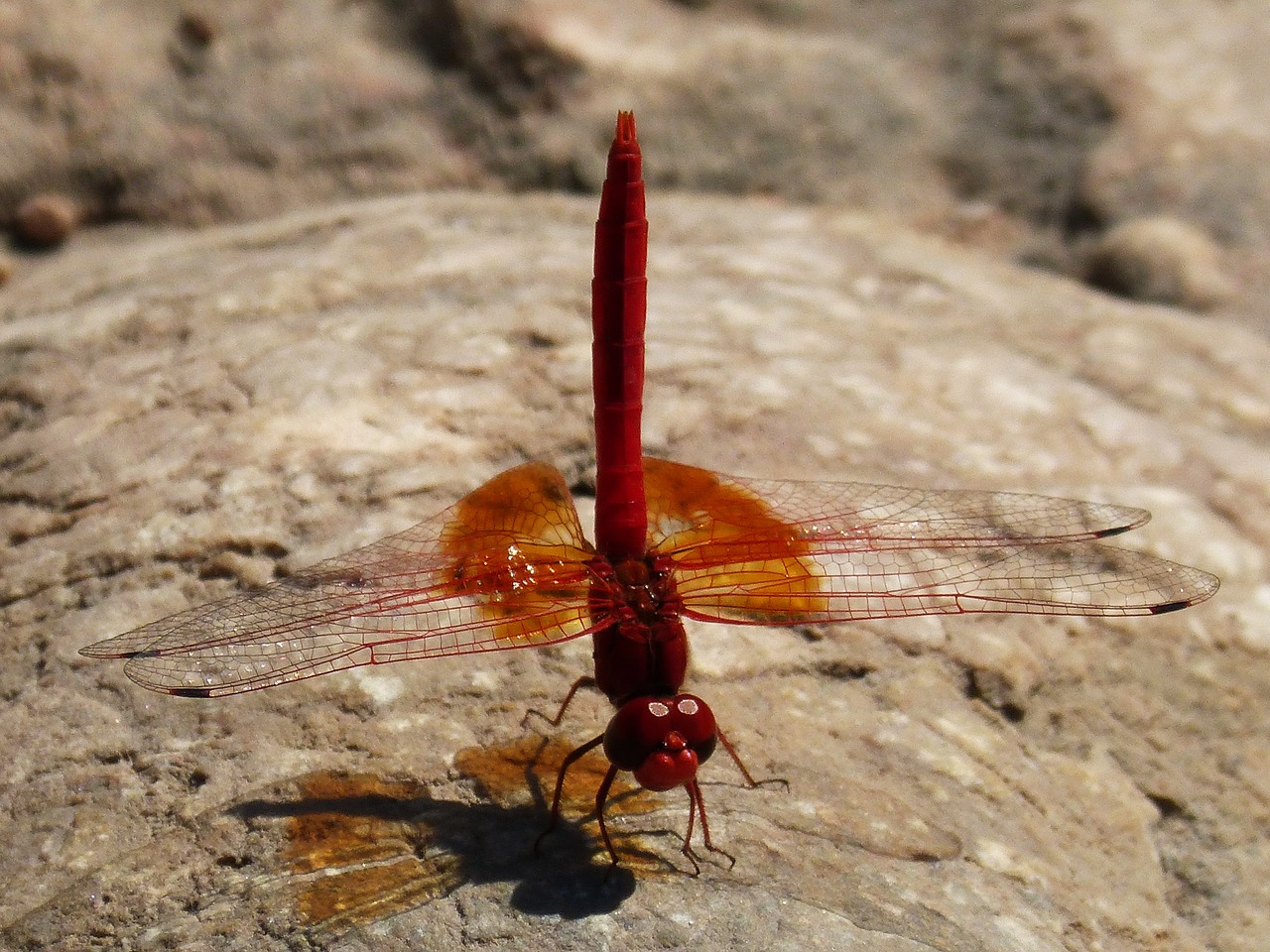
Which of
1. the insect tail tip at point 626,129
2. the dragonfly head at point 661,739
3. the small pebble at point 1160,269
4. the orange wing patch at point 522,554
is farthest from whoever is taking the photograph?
the small pebble at point 1160,269

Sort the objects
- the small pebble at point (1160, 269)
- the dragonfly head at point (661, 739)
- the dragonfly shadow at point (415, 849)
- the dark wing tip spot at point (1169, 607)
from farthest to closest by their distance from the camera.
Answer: the small pebble at point (1160, 269) → the dark wing tip spot at point (1169, 607) → the dragonfly head at point (661, 739) → the dragonfly shadow at point (415, 849)

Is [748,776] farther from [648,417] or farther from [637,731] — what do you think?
[648,417]

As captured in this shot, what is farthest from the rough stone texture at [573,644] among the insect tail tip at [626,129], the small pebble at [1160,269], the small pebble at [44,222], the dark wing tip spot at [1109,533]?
the insect tail tip at [626,129]

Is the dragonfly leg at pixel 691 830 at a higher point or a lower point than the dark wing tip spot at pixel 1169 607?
lower

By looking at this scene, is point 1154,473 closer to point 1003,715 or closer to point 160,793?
point 1003,715

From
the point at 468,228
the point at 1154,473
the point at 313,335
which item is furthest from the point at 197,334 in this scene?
the point at 1154,473

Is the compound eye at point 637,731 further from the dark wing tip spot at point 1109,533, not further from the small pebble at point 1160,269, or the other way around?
the small pebble at point 1160,269
